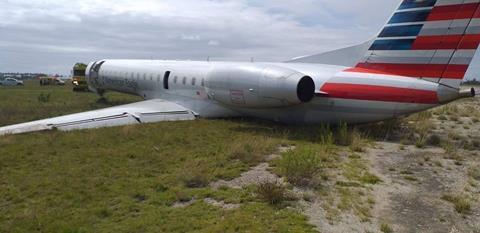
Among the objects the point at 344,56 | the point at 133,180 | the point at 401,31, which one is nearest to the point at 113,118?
the point at 133,180

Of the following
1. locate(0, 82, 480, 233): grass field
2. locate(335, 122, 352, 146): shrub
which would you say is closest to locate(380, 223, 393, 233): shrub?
locate(0, 82, 480, 233): grass field

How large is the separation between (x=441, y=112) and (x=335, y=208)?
17551 millimetres

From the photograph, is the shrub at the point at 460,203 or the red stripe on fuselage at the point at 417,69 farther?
the red stripe on fuselage at the point at 417,69

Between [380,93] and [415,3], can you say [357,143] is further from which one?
[415,3]

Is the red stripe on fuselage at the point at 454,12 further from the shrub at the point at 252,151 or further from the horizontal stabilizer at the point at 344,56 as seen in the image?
the shrub at the point at 252,151

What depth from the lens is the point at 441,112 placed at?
2267 centimetres

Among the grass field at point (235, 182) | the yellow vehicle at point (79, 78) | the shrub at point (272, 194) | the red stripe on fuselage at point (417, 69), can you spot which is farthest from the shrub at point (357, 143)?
the yellow vehicle at point (79, 78)

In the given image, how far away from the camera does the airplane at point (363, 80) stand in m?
12.6

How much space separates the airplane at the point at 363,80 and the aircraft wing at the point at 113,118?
0.13 feet

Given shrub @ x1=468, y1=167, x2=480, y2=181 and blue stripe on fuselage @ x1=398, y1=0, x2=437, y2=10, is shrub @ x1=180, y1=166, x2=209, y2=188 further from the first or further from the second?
blue stripe on fuselage @ x1=398, y1=0, x2=437, y2=10

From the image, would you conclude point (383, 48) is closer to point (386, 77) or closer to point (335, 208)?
point (386, 77)

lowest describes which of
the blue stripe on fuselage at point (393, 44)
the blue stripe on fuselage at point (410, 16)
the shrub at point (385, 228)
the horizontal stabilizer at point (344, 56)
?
the shrub at point (385, 228)

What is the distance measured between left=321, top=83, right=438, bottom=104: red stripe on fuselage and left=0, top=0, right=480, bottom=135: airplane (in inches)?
1.0

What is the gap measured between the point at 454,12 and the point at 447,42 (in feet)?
2.78
